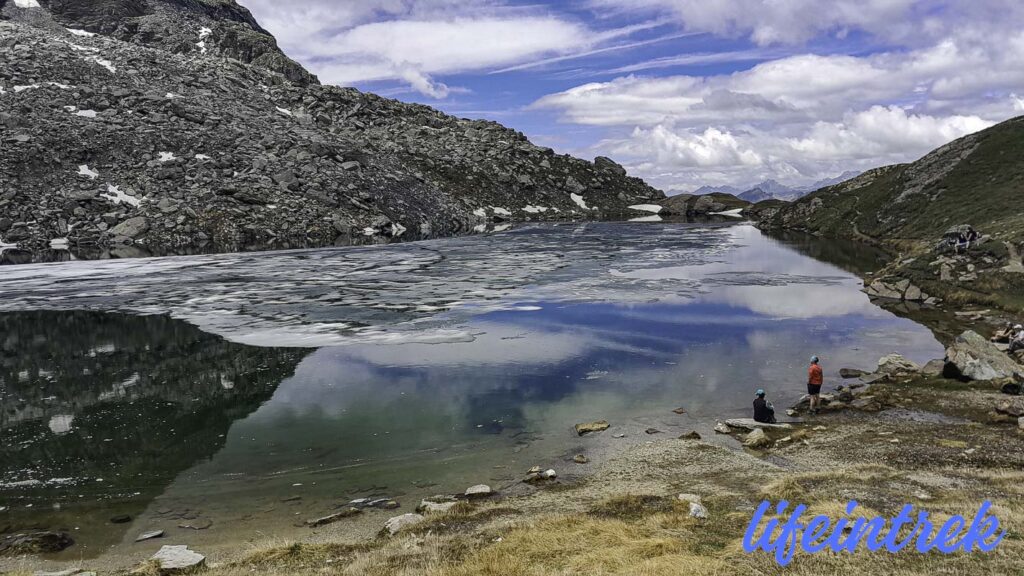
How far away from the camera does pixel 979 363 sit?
2361 cm

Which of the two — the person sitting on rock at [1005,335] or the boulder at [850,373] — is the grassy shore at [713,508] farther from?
the person sitting on rock at [1005,335]

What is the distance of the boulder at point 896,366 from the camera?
25.4 m

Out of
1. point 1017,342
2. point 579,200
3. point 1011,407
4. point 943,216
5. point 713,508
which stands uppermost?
point 579,200

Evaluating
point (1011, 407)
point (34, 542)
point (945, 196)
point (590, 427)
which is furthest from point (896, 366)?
point (945, 196)

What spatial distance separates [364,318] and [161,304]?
51.4ft

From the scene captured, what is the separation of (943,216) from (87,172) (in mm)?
107206

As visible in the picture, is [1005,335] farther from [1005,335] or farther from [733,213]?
[733,213]

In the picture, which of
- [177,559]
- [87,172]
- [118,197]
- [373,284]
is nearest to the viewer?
[177,559]

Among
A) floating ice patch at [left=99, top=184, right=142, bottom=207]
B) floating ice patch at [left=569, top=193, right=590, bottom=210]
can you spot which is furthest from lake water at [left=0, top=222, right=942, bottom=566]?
floating ice patch at [left=569, top=193, right=590, bottom=210]

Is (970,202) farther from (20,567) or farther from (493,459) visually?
(20,567)

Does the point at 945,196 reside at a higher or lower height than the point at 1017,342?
higher

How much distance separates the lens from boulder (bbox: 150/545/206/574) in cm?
1196

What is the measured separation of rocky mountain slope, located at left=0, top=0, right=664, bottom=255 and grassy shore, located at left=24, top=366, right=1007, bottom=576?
231 feet

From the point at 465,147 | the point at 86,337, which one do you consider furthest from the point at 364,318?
the point at 465,147
